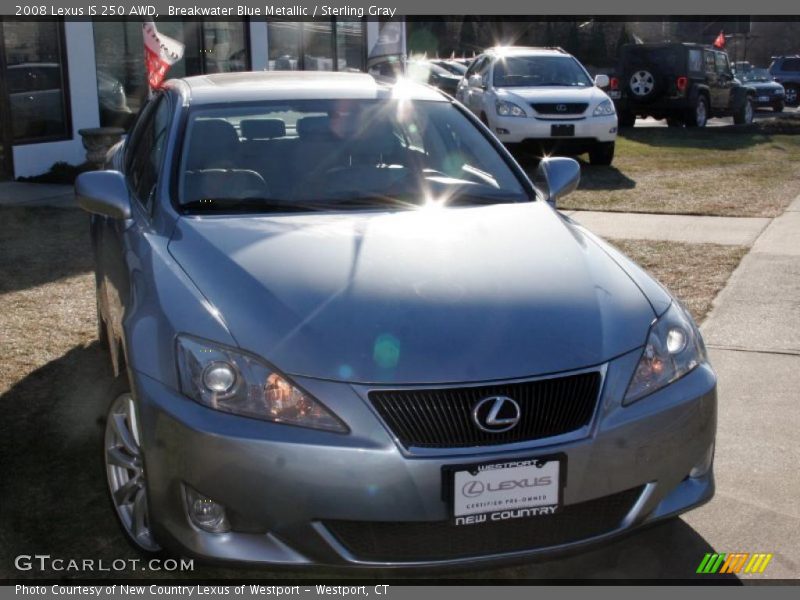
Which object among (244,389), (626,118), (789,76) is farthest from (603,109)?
(789,76)

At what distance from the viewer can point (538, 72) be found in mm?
15414

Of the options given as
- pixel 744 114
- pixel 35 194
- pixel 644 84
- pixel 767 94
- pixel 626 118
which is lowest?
pixel 767 94

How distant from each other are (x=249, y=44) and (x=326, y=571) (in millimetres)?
13915

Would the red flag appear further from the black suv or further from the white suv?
the black suv

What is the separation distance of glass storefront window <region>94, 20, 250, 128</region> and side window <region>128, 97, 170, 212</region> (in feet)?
28.9

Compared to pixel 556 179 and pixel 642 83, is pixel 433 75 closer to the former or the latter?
pixel 642 83

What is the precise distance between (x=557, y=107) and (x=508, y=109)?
2.20ft

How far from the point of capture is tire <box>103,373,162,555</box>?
10.8 ft

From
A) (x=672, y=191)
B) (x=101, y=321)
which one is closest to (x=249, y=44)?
(x=672, y=191)

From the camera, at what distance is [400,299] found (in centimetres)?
320

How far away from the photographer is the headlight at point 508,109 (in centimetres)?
1409

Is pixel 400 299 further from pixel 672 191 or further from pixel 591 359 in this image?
pixel 672 191

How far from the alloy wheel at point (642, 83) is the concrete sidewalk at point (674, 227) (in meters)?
12.0

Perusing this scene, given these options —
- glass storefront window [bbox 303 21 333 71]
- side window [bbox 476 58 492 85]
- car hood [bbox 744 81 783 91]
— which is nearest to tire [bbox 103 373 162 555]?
side window [bbox 476 58 492 85]
